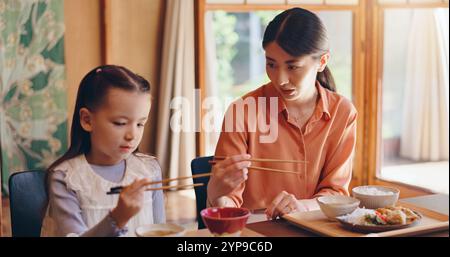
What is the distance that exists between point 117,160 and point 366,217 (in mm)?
551

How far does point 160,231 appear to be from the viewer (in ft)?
3.49

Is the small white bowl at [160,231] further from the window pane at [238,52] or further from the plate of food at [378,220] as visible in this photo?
the window pane at [238,52]

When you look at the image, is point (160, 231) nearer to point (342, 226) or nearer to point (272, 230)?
point (272, 230)

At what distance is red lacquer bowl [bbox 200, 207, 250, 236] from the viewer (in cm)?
103

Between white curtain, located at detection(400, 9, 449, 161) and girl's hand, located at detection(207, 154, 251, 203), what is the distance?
308 centimetres

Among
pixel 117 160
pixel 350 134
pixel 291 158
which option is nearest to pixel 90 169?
pixel 117 160

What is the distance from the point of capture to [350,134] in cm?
164

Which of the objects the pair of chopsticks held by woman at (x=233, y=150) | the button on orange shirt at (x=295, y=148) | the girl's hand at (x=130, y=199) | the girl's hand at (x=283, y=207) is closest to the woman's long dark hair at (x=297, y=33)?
the pair of chopsticks held by woman at (x=233, y=150)

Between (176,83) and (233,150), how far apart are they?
84.0 inches

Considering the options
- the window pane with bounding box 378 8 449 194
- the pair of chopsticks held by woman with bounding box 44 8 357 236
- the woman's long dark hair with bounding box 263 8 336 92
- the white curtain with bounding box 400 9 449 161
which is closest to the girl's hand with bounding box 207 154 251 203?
the pair of chopsticks held by woman with bounding box 44 8 357 236

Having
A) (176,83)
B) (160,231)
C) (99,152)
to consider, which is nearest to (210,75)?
(176,83)

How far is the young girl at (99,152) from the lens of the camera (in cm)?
122

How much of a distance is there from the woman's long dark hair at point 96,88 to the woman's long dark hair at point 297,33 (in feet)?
1.25
